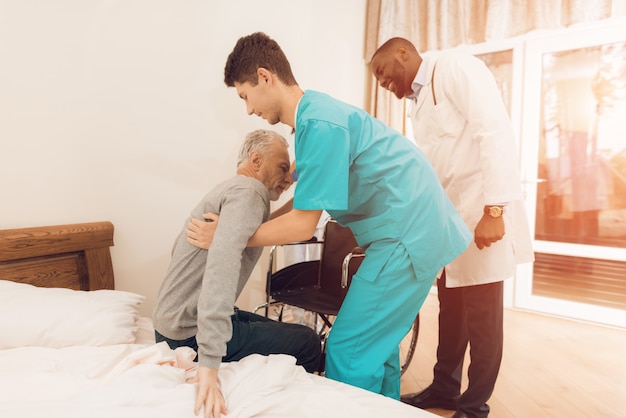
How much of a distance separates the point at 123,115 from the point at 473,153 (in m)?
1.47

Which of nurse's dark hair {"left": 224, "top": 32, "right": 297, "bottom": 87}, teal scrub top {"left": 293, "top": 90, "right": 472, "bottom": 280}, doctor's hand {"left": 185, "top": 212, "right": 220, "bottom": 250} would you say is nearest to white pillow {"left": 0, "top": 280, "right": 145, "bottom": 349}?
doctor's hand {"left": 185, "top": 212, "right": 220, "bottom": 250}

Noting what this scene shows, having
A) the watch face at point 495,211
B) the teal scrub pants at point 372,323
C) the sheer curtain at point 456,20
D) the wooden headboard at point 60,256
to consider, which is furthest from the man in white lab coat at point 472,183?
the sheer curtain at point 456,20

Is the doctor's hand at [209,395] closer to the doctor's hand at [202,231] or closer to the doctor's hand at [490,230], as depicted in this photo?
the doctor's hand at [202,231]

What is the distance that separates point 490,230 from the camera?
1478 mm

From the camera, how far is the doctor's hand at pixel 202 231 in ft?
3.49

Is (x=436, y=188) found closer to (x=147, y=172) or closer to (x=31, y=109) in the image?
(x=147, y=172)

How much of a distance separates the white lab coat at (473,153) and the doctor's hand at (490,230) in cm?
6

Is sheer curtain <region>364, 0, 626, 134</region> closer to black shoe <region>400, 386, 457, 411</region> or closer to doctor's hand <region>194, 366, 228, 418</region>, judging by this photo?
black shoe <region>400, 386, 457, 411</region>

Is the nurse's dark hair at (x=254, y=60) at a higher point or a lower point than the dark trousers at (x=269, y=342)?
higher

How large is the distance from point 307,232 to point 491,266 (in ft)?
2.71

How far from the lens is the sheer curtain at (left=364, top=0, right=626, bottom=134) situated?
8.95 ft

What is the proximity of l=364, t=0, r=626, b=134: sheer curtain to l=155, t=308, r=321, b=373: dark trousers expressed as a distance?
2.48 meters

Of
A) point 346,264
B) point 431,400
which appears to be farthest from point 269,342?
point 431,400

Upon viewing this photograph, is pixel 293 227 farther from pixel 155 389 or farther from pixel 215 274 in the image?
pixel 155 389
